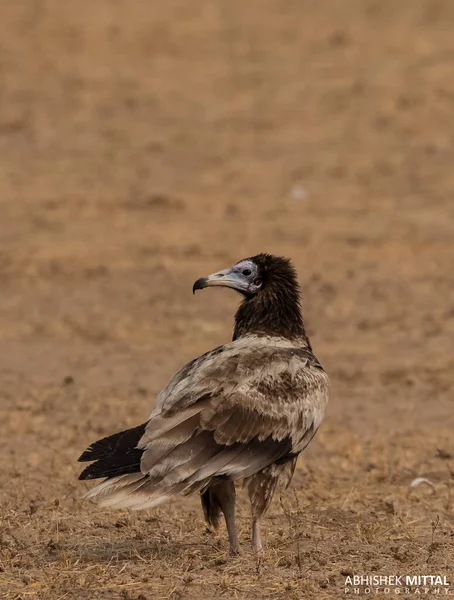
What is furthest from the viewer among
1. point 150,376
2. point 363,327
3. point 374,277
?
point 374,277

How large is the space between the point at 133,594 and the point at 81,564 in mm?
553

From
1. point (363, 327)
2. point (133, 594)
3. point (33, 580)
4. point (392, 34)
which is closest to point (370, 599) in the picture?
point (133, 594)

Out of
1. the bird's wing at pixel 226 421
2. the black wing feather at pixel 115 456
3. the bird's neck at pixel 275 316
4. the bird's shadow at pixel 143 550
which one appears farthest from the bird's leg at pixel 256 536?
the bird's neck at pixel 275 316

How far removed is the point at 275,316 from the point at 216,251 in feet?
28.7

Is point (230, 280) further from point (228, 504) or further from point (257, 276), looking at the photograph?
point (228, 504)

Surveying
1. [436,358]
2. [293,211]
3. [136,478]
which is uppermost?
[293,211]

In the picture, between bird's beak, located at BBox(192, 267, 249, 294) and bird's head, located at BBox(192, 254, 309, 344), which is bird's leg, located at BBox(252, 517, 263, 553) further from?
bird's beak, located at BBox(192, 267, 249, 294)

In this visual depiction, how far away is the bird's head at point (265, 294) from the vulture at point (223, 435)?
14cm

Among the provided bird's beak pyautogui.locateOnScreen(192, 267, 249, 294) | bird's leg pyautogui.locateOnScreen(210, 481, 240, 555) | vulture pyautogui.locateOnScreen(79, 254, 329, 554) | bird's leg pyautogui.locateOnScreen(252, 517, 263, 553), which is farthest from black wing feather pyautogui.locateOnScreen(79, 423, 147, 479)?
bird's beak pyautogui.locateOnScreen(192, 267, 249, 294)

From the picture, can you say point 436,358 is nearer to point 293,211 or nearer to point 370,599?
point 293,211

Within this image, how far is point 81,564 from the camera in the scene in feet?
21.5

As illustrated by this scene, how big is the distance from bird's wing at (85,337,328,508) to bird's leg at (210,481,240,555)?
332 mm

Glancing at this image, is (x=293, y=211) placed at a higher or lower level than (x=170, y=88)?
lower

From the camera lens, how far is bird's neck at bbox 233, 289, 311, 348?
25.0 ft
